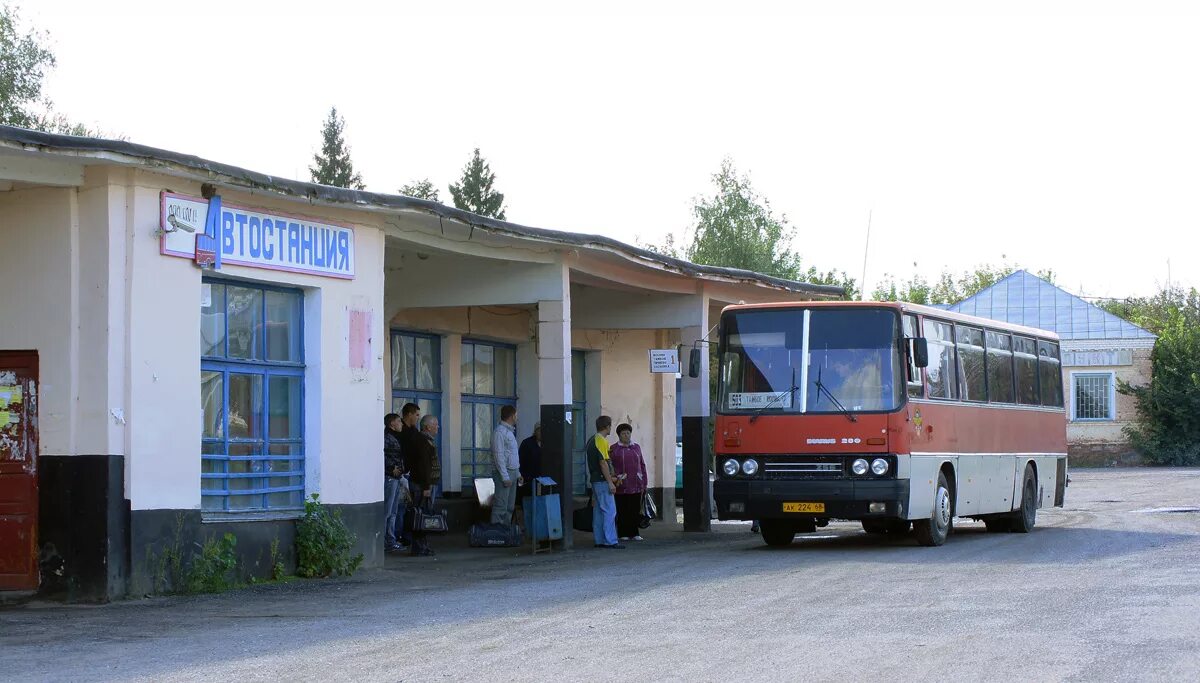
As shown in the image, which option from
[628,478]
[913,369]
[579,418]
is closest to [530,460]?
[628,478]

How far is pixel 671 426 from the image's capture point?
28.6m

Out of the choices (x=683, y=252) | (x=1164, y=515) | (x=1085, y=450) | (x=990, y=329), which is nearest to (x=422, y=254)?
(x=990, y=329)

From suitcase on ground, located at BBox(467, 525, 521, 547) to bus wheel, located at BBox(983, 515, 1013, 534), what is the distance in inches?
289

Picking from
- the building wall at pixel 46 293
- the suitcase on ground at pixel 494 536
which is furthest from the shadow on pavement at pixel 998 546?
the building wall at pixel 46 293

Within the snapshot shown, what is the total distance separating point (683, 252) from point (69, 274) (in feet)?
215

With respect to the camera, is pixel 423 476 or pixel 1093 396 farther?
pixel 1093 396

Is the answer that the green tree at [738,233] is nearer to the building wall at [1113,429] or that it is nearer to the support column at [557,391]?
the building wall at [1113,429]

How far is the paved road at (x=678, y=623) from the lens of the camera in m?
8.98

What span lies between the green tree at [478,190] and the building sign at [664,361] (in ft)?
192

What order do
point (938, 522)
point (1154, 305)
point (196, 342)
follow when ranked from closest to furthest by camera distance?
1. point (196, 342)
2. point (938, 522)
3. point (1154, 305)

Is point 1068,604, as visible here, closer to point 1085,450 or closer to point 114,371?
point 114,371

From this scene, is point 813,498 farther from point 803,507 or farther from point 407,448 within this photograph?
point 407,448

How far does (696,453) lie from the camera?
24531 millimetres

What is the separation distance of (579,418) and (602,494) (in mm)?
7353
